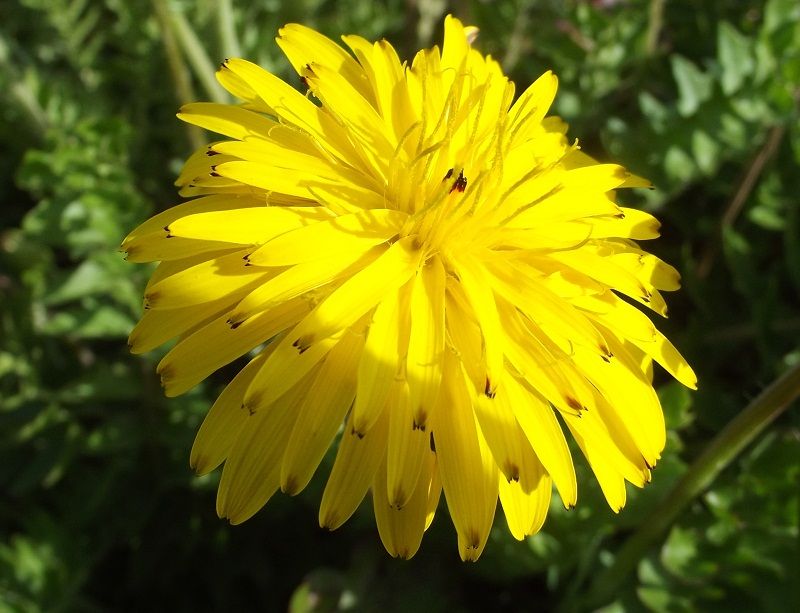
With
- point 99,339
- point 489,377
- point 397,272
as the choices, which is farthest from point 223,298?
point 99,339

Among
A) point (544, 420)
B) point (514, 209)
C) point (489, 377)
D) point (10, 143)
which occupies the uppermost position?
point (514, 209)

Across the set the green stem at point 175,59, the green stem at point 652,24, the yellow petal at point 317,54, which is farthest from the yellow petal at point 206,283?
the green stem at point 652,24

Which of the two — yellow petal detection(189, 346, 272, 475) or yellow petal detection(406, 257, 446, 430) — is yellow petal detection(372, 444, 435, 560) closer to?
yellow petal detection(406, 257, 446, 430)

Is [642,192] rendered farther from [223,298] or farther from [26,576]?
[26,576]

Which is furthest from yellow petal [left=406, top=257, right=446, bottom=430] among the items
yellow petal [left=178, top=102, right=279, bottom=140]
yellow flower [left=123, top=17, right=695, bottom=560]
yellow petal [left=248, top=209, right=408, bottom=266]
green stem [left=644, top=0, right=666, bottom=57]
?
green stem [left=644, top=0, right=666, bottom=57]

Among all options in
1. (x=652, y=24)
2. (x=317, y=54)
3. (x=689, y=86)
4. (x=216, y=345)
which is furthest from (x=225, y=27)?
(x=216, y=345)

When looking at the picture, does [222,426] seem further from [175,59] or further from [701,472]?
[175,59]
